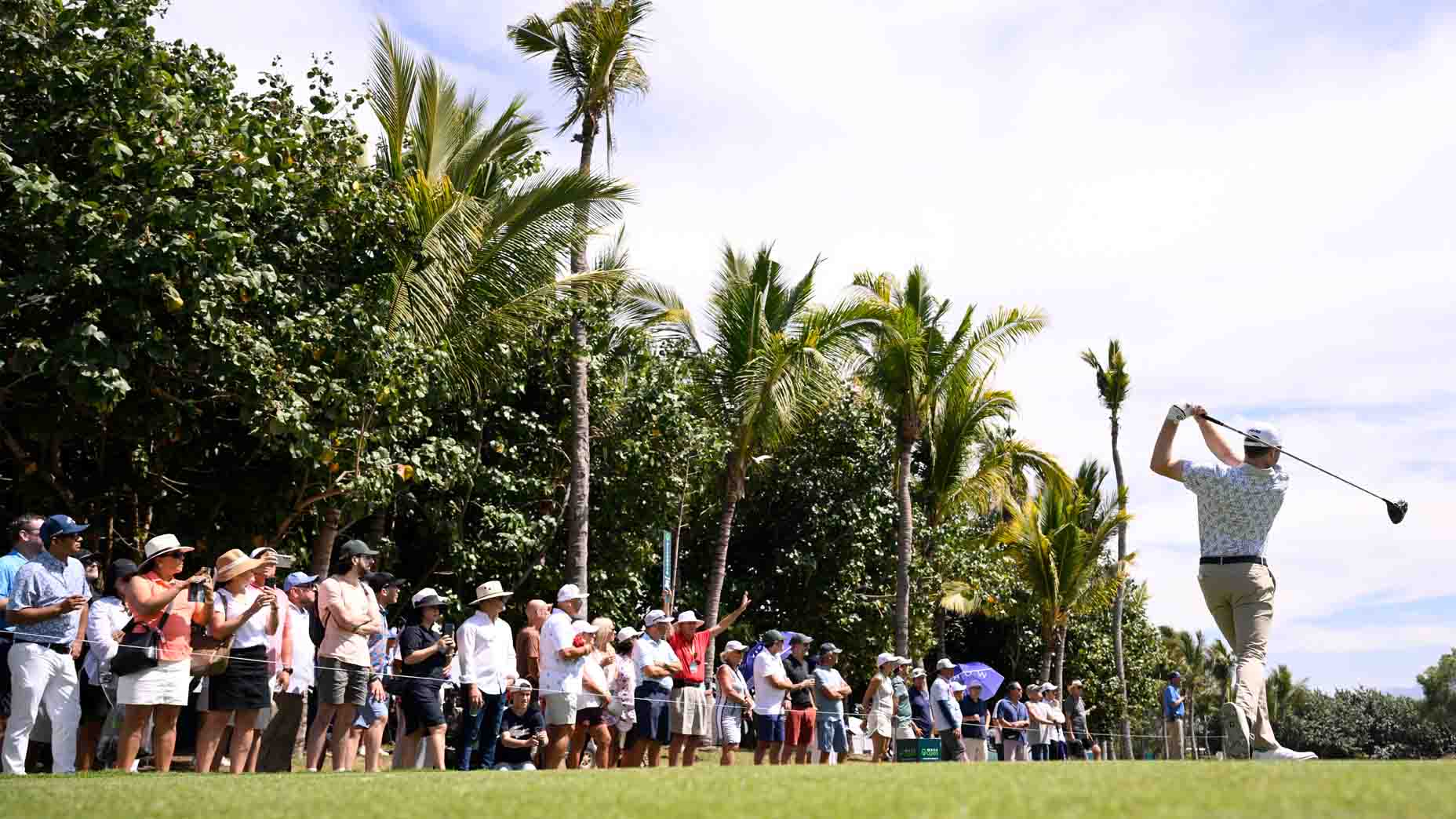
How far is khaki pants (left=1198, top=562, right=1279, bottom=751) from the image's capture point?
8469mm

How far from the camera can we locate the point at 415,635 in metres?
11.0

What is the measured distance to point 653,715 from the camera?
42.4 ft

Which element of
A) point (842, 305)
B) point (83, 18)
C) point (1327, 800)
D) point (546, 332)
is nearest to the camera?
point (1327, 800)

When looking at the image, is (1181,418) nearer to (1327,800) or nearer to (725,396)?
(1327,800)

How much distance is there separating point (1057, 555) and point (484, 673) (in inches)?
1042

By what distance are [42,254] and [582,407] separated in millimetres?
7727

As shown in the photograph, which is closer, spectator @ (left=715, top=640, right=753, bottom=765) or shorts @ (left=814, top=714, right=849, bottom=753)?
spectator @ (left=715, top=640, right=753, bottom=765)

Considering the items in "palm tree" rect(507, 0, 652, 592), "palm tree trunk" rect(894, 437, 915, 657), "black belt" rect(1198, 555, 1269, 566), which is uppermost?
"palm tree" rect(507, 0, 652, 592)

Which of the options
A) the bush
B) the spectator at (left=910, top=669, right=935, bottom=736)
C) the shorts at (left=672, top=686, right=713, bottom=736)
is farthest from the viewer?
the bush

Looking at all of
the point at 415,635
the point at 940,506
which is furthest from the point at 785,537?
the point at 415,635

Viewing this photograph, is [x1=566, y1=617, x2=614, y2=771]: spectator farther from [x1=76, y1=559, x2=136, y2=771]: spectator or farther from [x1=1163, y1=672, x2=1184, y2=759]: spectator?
[x1=1163, y1=672, x2=1184, y2=759]: spectator

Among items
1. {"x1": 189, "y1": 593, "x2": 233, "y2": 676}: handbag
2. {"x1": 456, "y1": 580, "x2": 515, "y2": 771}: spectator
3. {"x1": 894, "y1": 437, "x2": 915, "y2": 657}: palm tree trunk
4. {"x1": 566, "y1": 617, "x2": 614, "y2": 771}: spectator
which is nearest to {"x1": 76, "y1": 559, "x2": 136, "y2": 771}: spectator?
{"x1": 189, "y1": 593, "x2": 233, "y2": 676}: handbag

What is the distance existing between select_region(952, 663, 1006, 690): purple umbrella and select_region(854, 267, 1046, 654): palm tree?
1389mm

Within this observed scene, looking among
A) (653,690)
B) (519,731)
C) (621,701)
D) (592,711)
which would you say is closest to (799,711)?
(621,701)
